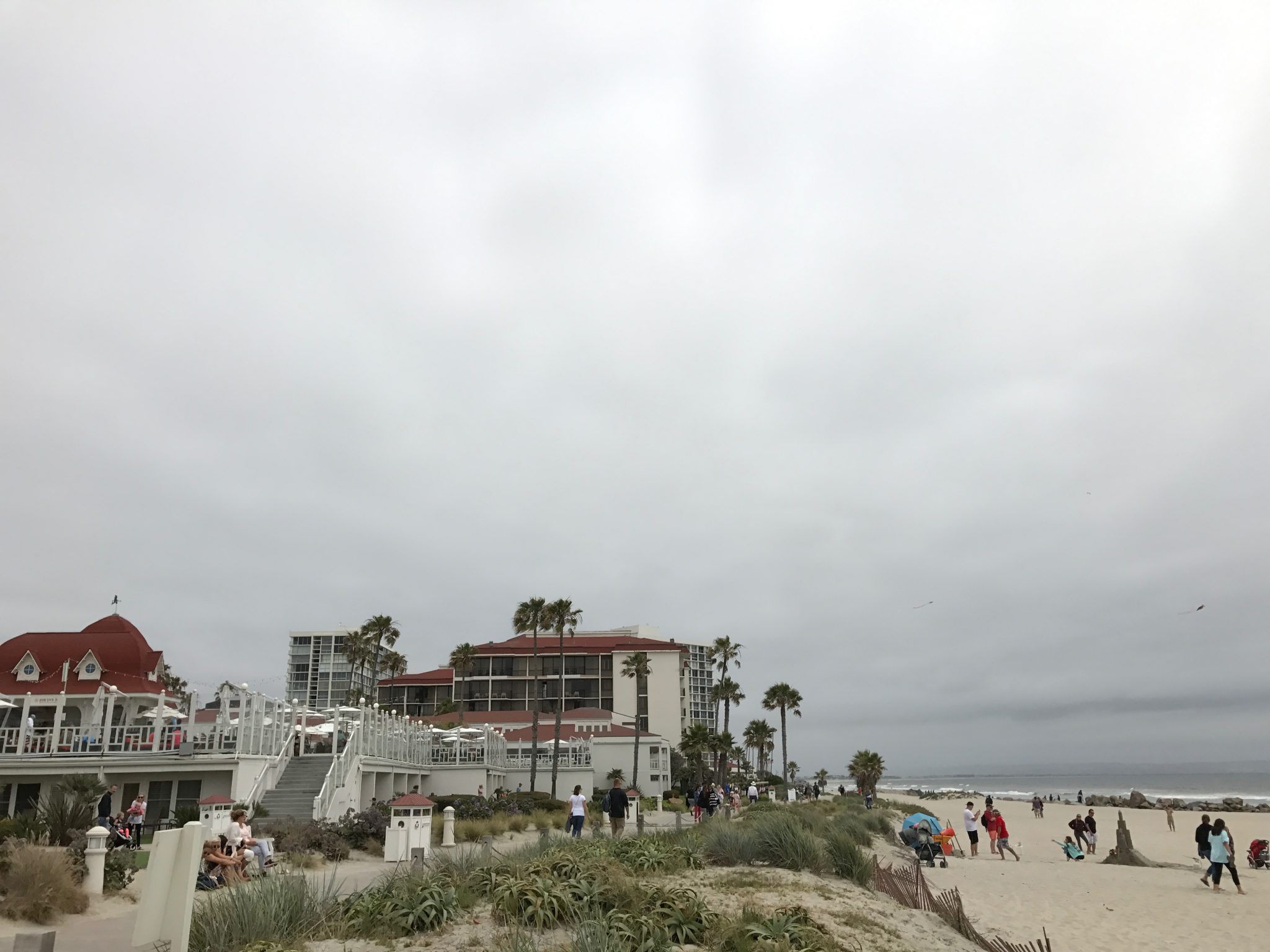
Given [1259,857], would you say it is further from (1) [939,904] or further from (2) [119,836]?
(2) [119,836]

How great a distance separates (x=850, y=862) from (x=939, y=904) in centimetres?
137

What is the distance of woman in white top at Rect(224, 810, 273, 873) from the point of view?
13406 millimetres

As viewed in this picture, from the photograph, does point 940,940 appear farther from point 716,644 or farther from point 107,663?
point 716,644

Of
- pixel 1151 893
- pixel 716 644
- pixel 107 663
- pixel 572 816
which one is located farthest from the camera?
pixel 716 644

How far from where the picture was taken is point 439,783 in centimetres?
3588

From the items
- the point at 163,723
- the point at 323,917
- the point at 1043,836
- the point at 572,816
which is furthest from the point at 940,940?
the point at 1043,836

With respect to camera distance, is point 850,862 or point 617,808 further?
point 617,808

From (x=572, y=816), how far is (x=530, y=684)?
2693 inches

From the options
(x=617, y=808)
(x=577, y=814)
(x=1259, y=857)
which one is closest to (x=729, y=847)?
(x=577, y=814)

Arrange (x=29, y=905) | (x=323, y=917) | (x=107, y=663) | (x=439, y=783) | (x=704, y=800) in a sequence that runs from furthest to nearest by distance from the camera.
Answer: (x=439, y=783), (x=704, y=800), (x=107, y=663), (x=29, y=905), (x=323, y=917)

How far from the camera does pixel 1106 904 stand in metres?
16.6

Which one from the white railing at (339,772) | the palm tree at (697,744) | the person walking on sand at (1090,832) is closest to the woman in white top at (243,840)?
the white railing at (339,772)

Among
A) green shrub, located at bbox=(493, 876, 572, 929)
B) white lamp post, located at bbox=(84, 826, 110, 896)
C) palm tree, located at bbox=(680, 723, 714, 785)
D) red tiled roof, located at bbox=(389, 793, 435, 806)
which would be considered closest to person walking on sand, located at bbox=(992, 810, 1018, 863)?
red tiled roof, located at bbox=(389, 793, 435, 806)

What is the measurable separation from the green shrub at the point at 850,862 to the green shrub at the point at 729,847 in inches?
49.0
